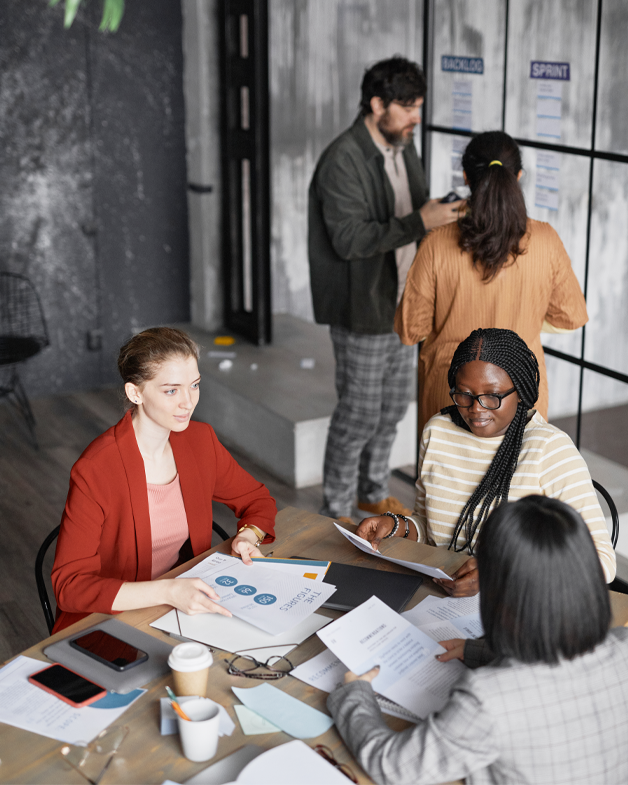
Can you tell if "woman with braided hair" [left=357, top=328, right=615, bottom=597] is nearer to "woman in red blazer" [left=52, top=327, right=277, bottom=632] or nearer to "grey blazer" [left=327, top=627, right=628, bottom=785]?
"woman in red blazer" [left=52, top=327, right=277, bottom=632]

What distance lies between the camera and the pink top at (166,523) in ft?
6.95

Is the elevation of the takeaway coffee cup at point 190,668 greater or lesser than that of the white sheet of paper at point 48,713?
greater

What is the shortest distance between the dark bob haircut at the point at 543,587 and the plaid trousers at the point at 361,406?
2.37 meters

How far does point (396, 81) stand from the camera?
3.20 meters

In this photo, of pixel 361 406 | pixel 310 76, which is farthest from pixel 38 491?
pixel 310 76

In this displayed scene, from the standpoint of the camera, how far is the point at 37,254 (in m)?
5.27

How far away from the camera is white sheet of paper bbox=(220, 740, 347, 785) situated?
4.21 feet

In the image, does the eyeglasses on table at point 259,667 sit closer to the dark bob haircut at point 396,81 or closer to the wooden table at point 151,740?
the wooden table at point 151,740

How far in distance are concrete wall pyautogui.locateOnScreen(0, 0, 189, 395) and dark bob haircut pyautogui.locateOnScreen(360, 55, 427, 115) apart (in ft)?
8.19

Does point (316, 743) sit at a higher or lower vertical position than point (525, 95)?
lower

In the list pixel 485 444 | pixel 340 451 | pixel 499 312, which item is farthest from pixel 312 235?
pixel 485 444

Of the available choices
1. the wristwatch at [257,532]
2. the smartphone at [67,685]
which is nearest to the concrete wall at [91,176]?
the wristwatch at [257,532]

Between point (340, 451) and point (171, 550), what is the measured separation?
1.56m

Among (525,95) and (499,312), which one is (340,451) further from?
(525,95)
